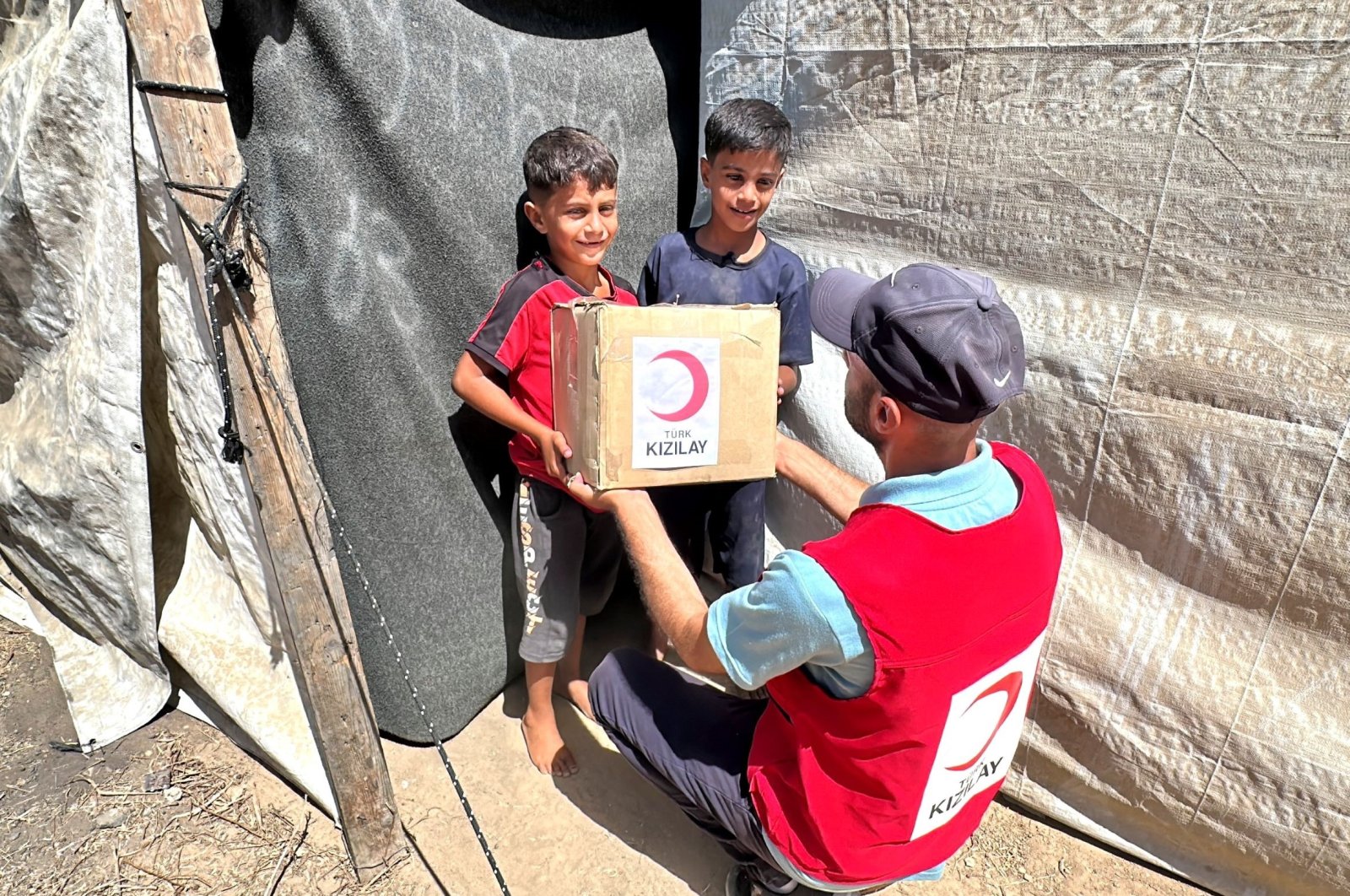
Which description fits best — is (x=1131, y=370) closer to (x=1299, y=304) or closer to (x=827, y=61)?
(x=1299, y=304)

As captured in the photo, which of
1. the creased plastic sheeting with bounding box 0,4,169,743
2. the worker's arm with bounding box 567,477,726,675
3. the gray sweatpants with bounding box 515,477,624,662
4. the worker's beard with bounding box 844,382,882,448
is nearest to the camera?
the worker's beard with bounding box 844,382,882,448

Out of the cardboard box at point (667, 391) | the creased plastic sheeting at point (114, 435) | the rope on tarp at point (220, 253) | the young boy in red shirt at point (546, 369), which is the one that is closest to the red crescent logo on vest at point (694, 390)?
the cardboard box at point (667, 391)

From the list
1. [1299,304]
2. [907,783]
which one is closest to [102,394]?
[907,783]

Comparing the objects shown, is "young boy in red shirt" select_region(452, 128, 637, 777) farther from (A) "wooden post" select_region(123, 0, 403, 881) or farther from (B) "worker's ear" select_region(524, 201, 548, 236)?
(A) "wooden post" select_region(123, 0, 403, 881)

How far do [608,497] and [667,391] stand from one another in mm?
217

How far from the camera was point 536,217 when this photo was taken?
1646 millimetres

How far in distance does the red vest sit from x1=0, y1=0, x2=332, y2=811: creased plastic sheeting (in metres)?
1.11

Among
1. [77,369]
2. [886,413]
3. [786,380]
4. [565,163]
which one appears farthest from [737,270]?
[77,369]

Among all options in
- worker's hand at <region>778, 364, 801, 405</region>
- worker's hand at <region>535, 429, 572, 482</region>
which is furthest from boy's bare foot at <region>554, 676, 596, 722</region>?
worker's hand at <region>778, 364, 801, 405</region>

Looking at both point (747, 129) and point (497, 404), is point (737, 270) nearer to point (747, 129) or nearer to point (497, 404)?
point (747, 129)

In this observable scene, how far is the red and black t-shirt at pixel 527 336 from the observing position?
5.16 ft

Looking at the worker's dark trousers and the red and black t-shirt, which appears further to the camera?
the red and black t-shirt

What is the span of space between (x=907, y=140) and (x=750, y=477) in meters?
0.80

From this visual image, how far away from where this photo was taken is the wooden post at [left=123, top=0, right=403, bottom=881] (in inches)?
43.9
